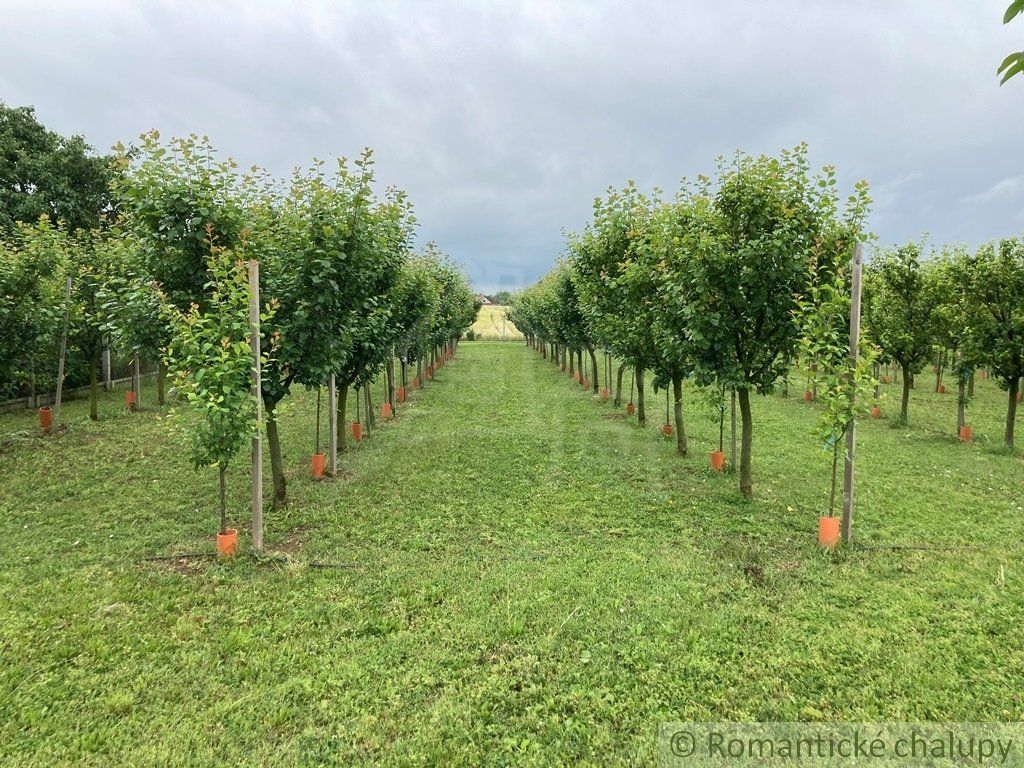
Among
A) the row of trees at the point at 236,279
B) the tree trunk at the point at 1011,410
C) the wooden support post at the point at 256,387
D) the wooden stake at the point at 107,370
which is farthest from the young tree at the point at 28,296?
the tree trunk at the point at 1011,410

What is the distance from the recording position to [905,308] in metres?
12.2

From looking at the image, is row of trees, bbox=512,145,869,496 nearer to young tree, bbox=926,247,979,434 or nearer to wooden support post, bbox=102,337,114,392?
young tree, bbox=926,247,979,434

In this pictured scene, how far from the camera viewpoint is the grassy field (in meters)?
2.95

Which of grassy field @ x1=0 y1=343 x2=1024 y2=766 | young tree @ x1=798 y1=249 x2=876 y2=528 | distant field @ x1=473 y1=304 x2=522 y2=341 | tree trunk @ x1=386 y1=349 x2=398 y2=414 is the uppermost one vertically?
distant field @ x1=473 y1=304 x2=522 y2=341

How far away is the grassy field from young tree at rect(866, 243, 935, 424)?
4.90m

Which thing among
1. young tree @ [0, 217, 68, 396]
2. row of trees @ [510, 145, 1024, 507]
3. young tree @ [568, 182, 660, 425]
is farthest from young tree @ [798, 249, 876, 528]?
young tree @ [0, 217, 68, 396]

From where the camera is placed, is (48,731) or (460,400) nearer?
(48,731)

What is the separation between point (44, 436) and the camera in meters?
10.1

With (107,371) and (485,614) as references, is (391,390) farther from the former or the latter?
(485,614)

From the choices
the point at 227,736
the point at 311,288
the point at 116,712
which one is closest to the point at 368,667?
the point at 227,736

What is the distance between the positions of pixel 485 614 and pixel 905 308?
12.5m

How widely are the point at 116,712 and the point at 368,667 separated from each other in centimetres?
134

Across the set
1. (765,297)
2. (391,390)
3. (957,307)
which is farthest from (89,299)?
(957,307)

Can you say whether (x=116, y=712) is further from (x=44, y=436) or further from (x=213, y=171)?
(x=44, y=436)
